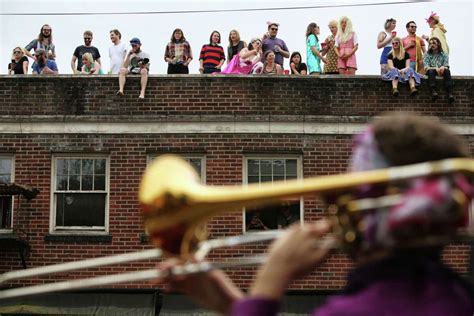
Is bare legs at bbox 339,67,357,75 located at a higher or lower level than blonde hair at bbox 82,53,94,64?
lower

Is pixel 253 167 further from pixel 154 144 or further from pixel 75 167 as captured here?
pixel 75 167

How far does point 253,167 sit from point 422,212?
43.3 feet

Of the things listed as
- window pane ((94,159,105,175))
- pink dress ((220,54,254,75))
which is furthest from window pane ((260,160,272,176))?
window pane ((94,159,105,175))

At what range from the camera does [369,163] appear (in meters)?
1.93

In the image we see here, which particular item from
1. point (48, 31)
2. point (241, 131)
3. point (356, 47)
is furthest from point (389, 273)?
point (48, 31)

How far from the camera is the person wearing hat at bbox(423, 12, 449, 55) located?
1573 cm

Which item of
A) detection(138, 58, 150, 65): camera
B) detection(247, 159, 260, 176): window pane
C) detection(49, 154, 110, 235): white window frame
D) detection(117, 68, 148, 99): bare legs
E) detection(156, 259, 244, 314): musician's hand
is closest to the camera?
detection(156, 259, 244, 314): musician's hand

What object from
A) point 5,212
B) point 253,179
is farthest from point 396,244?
point 5,212

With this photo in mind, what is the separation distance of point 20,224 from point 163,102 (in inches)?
132

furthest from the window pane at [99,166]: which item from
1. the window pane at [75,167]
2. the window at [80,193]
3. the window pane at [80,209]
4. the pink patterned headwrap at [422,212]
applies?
the pink patterned headwrap at [422,212]

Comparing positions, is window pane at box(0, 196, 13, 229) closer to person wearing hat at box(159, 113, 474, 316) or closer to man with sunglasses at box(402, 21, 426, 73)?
man with sunglasses at box(402, 21, 426, 73)

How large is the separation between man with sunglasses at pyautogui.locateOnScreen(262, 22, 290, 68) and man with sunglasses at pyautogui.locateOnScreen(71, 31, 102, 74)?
3.32 metres

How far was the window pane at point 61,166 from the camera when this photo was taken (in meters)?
15.0

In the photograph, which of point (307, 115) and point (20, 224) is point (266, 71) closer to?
point (307, 115)
